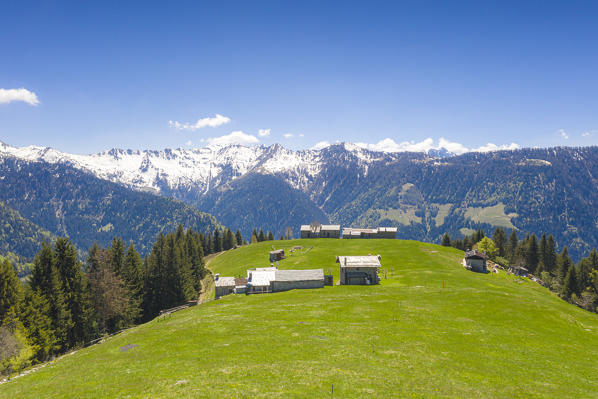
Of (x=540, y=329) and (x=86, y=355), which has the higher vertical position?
(x=86, y=355)

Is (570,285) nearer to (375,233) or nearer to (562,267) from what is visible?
(562,267)

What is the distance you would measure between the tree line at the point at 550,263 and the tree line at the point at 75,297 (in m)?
128

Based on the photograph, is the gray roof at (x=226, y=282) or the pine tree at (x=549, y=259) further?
the pine tree at (x=549, y=259)

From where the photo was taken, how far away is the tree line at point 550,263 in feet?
355

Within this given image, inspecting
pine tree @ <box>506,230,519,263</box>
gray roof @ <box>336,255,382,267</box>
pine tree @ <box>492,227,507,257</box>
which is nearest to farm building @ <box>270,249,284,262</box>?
gray roof @ <box>336,255,382,267</box>

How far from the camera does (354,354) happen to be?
1387 inches

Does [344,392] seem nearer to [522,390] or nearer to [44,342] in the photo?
[522,390]

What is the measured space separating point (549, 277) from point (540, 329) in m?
106

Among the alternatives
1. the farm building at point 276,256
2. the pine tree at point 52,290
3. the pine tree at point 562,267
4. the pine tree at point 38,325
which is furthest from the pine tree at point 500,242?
the pine tree at point 38,325

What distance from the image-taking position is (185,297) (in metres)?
92.0

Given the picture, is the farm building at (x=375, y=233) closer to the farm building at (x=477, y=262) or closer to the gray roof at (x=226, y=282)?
the farm building at (x=477, y=262)

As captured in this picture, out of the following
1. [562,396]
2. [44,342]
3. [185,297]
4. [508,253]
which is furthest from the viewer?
[508,253]

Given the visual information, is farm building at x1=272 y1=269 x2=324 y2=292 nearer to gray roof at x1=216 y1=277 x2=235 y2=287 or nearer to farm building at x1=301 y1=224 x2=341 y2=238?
gray roof at x1=216 y1=277 x2=235 y2=287

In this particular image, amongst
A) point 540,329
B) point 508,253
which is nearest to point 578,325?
point 540,329
